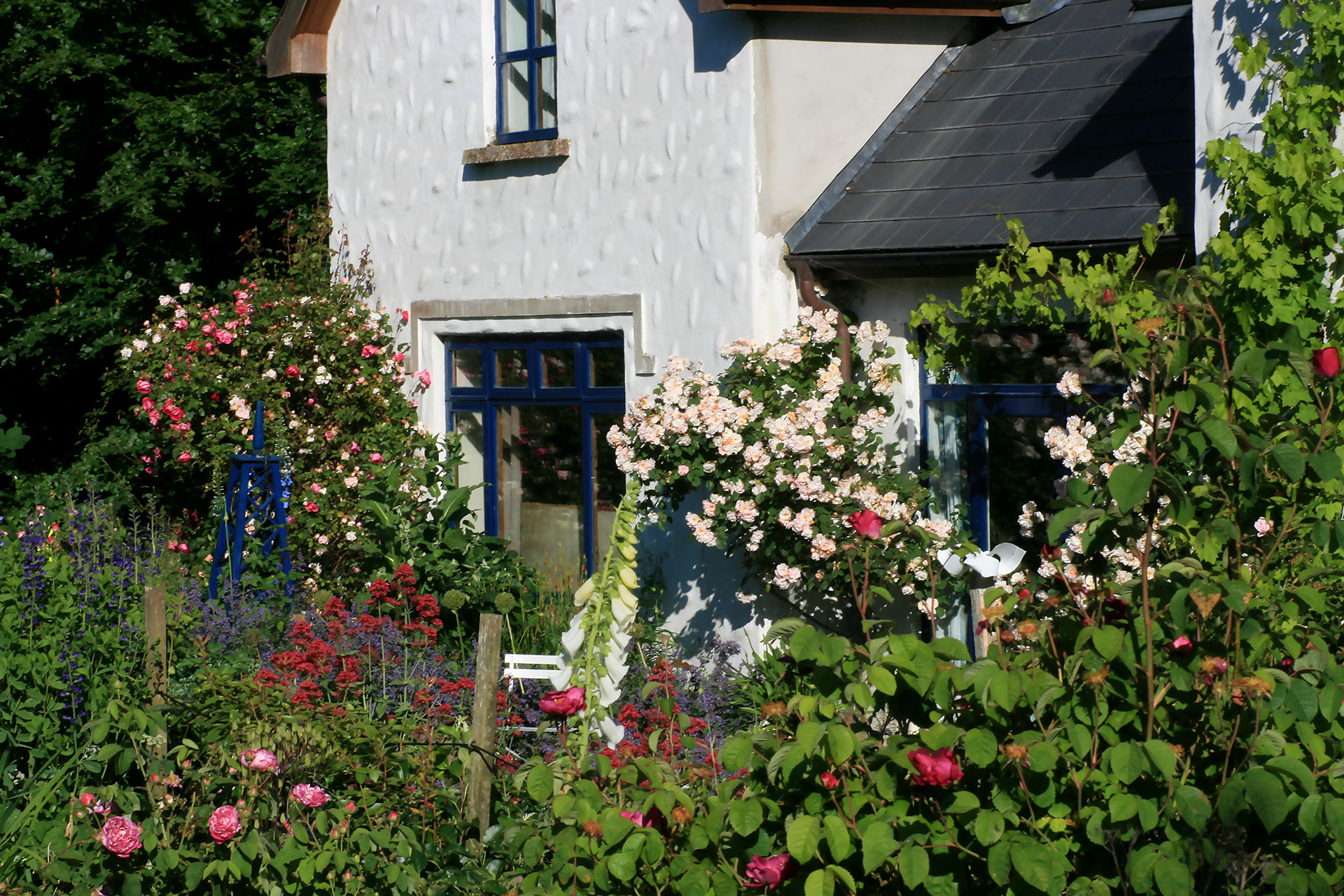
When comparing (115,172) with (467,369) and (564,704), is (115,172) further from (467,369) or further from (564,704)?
A: (564,704)

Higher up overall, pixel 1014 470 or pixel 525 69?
pixel 525 69

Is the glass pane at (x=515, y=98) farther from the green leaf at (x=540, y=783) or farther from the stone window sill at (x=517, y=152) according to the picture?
the green leaf at (x=540, y=783)

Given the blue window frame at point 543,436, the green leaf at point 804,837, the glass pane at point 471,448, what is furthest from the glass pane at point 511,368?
the green leaf at point 804,837

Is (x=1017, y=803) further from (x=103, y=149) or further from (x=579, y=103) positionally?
(x=103, y=149)

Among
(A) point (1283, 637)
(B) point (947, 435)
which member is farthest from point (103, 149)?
(A) point (1283, 637)

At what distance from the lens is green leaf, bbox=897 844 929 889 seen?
2418mm

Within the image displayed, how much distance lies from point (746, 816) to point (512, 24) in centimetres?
749

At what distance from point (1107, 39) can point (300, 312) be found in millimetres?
5736

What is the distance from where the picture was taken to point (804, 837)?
2.53 meters

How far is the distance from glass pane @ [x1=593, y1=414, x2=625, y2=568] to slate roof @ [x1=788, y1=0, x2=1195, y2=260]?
1908 mm

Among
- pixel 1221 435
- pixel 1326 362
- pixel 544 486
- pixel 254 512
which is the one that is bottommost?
pixel 254 512

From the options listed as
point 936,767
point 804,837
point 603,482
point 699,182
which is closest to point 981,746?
point 936,767

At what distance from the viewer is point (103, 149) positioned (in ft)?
44.5

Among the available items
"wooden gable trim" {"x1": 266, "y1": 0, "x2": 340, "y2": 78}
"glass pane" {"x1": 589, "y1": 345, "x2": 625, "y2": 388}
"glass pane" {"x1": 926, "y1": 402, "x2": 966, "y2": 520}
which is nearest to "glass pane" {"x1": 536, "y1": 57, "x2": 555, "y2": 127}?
"glass pane" {"x1": 589, "y1": 345, "x2": 625, "y2": 388}
